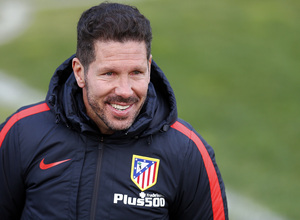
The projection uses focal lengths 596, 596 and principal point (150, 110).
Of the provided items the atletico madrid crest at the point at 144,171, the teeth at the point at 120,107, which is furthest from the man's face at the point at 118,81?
the atletico madrid crest at the point at 144,171

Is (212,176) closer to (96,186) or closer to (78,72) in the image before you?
(96,186)

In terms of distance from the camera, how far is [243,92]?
12055 millimetres

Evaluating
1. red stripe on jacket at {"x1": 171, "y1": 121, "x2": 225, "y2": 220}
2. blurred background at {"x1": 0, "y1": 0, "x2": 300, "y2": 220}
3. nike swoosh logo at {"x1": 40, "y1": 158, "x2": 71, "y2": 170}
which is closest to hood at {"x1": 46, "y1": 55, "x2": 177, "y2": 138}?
red stripe on jacket at {"x1": 171, "y1": 121, "x2": 225, "y2": 220}

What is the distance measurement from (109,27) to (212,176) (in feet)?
3.69

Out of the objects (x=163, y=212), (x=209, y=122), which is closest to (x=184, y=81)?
(x=209, y=122)

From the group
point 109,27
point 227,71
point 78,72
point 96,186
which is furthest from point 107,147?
point 227,71

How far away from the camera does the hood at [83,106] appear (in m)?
3.59

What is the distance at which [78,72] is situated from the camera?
3656mm

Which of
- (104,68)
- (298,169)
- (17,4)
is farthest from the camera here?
(17,4)

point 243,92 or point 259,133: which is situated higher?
point 243,92

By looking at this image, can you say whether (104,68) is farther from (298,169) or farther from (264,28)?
(264,28)

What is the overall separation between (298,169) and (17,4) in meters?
9.46

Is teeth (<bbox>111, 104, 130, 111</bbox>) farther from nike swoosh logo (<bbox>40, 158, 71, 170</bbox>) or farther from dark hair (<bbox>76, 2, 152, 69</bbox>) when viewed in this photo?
nike swoosh logo (<bbox>40, 158, 71, 170</bbox>)

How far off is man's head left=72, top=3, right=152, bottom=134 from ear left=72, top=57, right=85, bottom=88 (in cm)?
5
